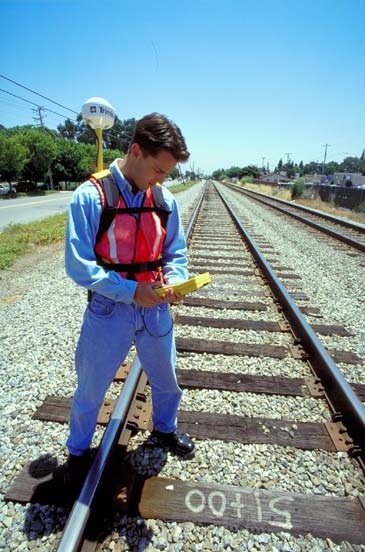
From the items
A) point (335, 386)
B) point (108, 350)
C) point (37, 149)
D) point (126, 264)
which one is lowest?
point (335, 386)

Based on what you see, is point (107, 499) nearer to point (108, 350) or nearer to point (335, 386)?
point (108, 350)

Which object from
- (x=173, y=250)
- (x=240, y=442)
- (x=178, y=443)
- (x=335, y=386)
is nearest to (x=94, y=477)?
(x=178, y=443)

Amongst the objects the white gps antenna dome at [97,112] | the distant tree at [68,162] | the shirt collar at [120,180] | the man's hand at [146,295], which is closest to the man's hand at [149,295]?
the man's hand at [146,295]

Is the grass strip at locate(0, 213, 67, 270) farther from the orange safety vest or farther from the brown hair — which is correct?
the brown hair

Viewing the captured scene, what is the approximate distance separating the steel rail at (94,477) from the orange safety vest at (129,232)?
1034 millimetres

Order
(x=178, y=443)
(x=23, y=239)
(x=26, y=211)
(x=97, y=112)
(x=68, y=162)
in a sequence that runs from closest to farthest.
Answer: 1. (x=178, y=443)
2. (x=97, y=112)
3. (x=23, y=239)
4. (x=26, y=211)
5. (x=68, y=162)

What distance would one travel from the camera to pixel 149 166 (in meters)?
1.63

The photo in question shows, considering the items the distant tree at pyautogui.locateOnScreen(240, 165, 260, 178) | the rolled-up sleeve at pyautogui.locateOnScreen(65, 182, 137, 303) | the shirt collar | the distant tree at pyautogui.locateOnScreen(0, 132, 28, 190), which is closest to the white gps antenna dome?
the shirt collar

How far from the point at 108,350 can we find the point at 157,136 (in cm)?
105

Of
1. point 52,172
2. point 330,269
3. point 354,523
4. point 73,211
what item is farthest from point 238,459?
point 52,172

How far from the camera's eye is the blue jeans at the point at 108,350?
1.77 m

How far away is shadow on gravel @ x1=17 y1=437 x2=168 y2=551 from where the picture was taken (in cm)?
177

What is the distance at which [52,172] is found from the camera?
148 ft

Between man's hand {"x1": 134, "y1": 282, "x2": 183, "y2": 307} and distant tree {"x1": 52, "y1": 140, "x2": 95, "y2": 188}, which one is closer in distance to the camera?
man's hand {"x1": 134, "y1": 282, "x2": 183, "y2": 307}
